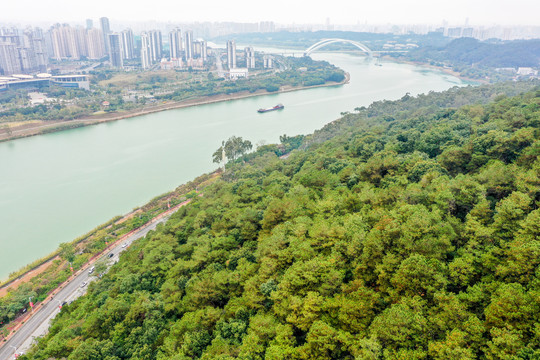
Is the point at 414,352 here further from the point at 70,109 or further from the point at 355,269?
the point at 70,109

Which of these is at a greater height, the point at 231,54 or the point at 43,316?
the point at 231,54

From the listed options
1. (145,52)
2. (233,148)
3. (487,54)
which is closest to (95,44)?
(145,52)

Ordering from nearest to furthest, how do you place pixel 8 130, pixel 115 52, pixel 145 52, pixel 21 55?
pixel 8 130 < pixel 21 55 < pixel 145 52 < pixel 115 52

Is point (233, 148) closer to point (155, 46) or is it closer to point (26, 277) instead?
point (26, 277)

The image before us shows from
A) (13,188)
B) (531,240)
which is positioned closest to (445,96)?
(531,240)

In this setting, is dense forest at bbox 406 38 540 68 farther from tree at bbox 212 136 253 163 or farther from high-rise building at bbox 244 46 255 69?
tree at bbox 212 136 253 163

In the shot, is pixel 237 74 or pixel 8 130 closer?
pixel 8 130
